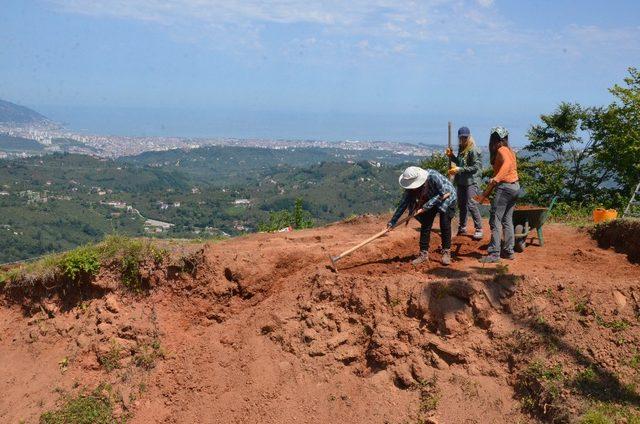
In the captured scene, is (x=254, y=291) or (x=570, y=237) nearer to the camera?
(x=254, y=291)

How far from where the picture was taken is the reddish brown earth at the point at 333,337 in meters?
5.10

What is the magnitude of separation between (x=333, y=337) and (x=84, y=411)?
10.1 ft

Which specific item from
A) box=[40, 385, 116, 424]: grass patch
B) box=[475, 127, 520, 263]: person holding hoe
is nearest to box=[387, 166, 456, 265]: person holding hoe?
box=[475, 127, 520, 263]: person holding hoe

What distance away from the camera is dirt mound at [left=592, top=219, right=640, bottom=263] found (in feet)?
24.5

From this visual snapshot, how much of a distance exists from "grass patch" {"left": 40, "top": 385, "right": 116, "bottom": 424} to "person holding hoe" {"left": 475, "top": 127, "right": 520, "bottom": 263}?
5.10m

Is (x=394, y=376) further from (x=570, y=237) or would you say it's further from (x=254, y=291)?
(x=570, y=237)

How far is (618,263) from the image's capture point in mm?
6922

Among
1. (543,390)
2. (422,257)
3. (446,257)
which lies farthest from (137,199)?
(543,390)

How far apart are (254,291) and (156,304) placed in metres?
1.32

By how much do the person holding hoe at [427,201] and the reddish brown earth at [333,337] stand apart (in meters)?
0.29

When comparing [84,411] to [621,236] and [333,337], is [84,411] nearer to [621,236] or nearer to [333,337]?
[333,337]

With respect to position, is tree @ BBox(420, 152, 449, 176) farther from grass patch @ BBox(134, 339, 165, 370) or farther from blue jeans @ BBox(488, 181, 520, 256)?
grass patch @ BBox(134, 339, 165, 370)

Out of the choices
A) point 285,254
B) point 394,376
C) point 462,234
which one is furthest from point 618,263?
point 285,254

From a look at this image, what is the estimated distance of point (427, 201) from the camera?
6.77 metres
